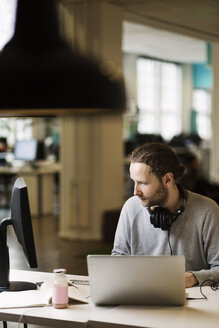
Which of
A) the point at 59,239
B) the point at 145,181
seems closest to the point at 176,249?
the point at 145,181

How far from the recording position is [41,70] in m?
1.88

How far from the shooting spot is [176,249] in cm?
351

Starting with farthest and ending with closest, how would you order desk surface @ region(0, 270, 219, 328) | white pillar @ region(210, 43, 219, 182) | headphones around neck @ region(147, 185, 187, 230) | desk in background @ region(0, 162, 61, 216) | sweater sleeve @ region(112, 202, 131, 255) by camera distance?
1. white pillar @ region(210, 43, 219, 182)
2. desk in background @ region(0, 162, 61, 216)
3. sweater sleeve @ region(112, 202, 131, 255)
4. headphones around neck @ region(147, 185, 187, 230)
5. desk surface @ region(0, 270, 219, 328)

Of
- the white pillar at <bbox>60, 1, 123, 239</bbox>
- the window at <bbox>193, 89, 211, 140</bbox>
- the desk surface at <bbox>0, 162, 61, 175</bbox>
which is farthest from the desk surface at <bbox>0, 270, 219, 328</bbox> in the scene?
the window at <bbox>193, 89, 211, 140</bbox>

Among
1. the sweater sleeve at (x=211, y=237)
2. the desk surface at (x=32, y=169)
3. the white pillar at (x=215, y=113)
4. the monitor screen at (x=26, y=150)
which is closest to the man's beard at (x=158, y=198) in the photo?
the sweater sleeve at (x=211, y=237)

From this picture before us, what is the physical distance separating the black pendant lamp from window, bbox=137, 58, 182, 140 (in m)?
18.4

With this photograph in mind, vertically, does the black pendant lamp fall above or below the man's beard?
above

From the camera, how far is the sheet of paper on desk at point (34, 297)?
2973mm

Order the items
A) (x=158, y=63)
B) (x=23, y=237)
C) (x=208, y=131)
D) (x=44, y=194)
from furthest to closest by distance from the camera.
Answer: (x=208, y=131) → (x=158, y=63) → (x=44, y=194) → (x=23, y=237)

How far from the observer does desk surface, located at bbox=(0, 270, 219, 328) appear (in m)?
2.70

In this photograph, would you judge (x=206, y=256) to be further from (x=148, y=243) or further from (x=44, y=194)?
(x=44, y=194)

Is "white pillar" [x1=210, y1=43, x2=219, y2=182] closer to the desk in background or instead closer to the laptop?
the desk in background

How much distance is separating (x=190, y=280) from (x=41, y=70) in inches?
66.3

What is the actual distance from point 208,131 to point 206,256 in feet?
71.7
